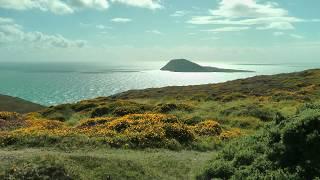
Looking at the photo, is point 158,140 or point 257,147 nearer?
point 257,147

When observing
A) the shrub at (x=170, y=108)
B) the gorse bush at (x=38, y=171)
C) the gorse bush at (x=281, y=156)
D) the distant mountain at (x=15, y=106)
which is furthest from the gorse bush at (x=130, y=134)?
the distant mountain at (x=15, y=106)

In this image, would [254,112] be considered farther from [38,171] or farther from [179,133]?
[38,171]

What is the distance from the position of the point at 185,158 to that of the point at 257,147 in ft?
20.9

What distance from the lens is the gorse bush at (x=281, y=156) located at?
19.5m

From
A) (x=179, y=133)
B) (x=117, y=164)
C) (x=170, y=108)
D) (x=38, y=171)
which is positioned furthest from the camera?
(x=170, y=108)

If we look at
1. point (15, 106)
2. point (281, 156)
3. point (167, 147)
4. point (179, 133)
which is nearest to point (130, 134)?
point (167, 147)

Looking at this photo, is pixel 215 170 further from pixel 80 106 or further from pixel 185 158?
pixel 80 106

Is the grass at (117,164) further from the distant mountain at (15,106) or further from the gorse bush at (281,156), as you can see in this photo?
the distant mountain at (15,106)

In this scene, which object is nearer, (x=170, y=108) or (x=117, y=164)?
(x=117, y=164)

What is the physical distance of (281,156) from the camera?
2070 cm

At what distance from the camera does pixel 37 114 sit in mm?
57656

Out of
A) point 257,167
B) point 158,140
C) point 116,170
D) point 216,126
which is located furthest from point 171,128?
point 257,167

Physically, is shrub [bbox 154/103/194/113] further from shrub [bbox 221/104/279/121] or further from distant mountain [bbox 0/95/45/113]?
distant mountain [bbox 0/95/45/113]

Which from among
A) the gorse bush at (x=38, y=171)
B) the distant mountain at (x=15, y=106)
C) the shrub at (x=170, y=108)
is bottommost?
the distant mountain at (x=15, y=106)
